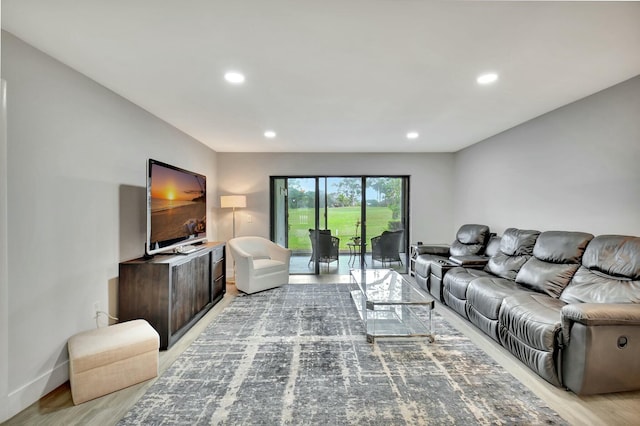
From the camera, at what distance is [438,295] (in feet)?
12.6

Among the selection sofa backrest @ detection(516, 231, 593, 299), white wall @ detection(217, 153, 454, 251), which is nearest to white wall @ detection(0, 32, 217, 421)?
white wall @ detection(217, 153, 454, 251)

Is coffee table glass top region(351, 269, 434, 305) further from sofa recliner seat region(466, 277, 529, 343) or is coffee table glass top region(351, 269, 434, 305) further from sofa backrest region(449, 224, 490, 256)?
sofa backrest region(449, 224, 490, 256)

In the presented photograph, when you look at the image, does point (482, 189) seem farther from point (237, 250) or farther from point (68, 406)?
point (68, 406)

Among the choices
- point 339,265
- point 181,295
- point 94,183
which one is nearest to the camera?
point 94,183

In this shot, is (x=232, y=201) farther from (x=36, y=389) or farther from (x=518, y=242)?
(x=518, y=242)

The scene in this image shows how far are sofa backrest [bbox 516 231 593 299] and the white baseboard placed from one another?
4304mm

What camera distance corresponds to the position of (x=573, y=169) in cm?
299

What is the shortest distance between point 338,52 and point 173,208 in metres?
2.50

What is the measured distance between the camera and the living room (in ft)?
5.83

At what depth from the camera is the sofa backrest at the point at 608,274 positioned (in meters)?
2.13

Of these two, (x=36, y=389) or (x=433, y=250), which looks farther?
(x=433, y=250)

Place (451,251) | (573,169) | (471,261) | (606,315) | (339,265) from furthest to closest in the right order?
(339,265)
(451,251)
(471,261)
(573,169)
(606,315)

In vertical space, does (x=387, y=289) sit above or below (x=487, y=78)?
below

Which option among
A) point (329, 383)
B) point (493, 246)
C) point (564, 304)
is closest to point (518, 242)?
point (493, 246)
